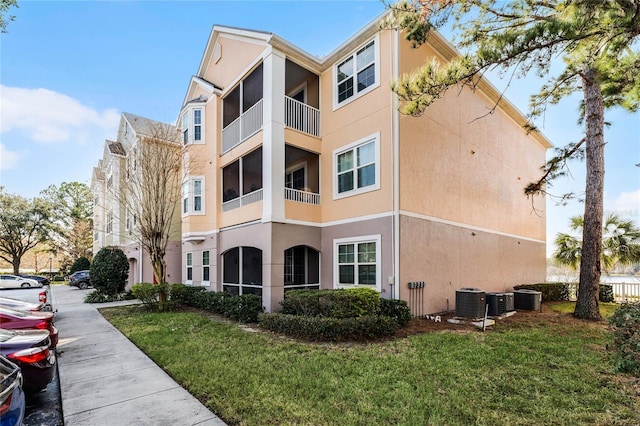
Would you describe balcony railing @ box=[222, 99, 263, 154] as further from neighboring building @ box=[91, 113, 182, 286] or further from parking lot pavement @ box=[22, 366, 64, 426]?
parking lot pavement @ box=[22, 366, 64, 426]

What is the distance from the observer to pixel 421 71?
25.2ft

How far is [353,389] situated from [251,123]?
10444 millimetres

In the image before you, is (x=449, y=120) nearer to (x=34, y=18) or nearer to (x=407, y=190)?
(x=407, y=190)

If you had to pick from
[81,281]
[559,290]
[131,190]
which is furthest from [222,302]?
[81,281]

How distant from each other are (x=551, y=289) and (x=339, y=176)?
44.7ft

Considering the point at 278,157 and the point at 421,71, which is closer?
the point at 421,71

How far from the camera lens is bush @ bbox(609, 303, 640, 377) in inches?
213

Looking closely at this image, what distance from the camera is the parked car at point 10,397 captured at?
9.96 ft

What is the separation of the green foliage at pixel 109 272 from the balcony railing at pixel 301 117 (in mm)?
12627

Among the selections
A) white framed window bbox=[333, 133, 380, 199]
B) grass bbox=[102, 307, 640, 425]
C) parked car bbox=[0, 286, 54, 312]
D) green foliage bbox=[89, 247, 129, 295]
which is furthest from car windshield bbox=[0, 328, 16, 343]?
green foliage bbox=[89, 247, 129, 295]

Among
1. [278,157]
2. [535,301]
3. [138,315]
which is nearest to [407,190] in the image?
[278,157]

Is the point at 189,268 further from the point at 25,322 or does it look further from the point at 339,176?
the point at 25,322

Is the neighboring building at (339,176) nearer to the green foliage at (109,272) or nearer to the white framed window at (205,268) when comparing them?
the white framed window at (205,268)

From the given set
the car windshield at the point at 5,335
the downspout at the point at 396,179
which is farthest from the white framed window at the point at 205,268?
the car windshield at the point at 5,335
